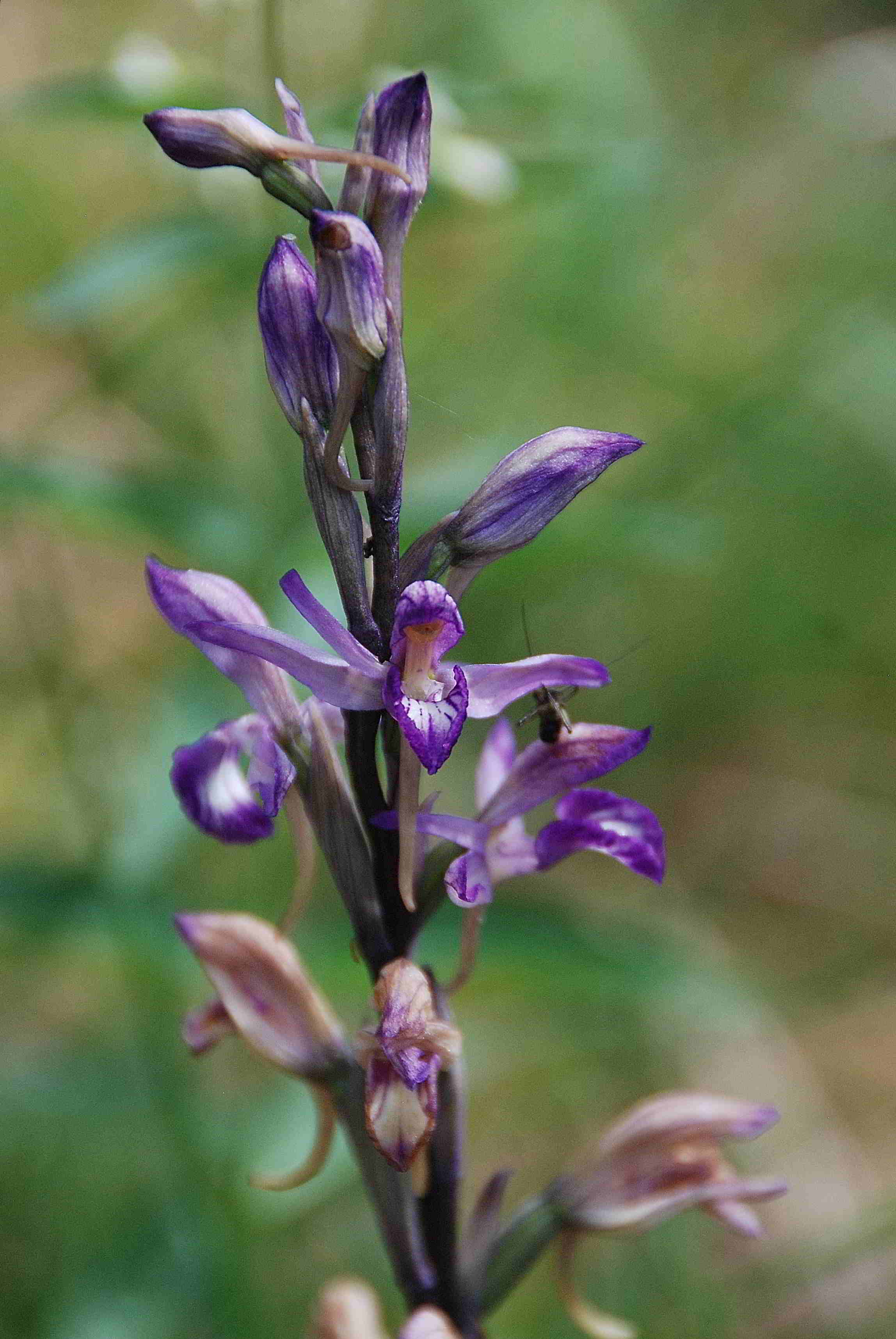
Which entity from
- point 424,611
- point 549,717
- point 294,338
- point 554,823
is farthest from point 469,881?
point 294,338

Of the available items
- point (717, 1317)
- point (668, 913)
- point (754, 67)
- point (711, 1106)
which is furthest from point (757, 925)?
point (754, 67)

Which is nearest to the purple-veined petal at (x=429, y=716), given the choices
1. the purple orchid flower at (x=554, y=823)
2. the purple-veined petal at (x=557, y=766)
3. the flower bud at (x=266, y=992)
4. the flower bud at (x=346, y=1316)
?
the purple orchid flower at (x=554, y=823)

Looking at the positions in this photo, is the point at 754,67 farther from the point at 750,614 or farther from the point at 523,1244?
the point at 523,1244

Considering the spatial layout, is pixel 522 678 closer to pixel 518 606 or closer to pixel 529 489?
pixel 529 489

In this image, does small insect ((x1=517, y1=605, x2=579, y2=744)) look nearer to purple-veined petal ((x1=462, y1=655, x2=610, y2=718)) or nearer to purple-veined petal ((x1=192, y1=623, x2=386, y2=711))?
purple-veined petal ((x1=462, y1=655, x2=610, y2=718))

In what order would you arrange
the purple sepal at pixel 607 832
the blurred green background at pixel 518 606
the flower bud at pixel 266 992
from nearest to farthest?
the purple sepal at pixel 607 832
the flower bud at pixel 266 992
the blurred green background at pixel 518 606

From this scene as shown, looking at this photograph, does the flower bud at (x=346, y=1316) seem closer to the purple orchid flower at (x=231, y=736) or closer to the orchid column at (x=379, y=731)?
the orchid column at (x=379, y=731)

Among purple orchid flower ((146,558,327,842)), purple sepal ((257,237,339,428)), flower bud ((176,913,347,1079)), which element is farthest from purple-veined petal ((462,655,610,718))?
flower bud ((176,913,347,1079))

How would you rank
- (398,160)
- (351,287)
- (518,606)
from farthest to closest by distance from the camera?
(518,606) → (398,160) → (351,287)
